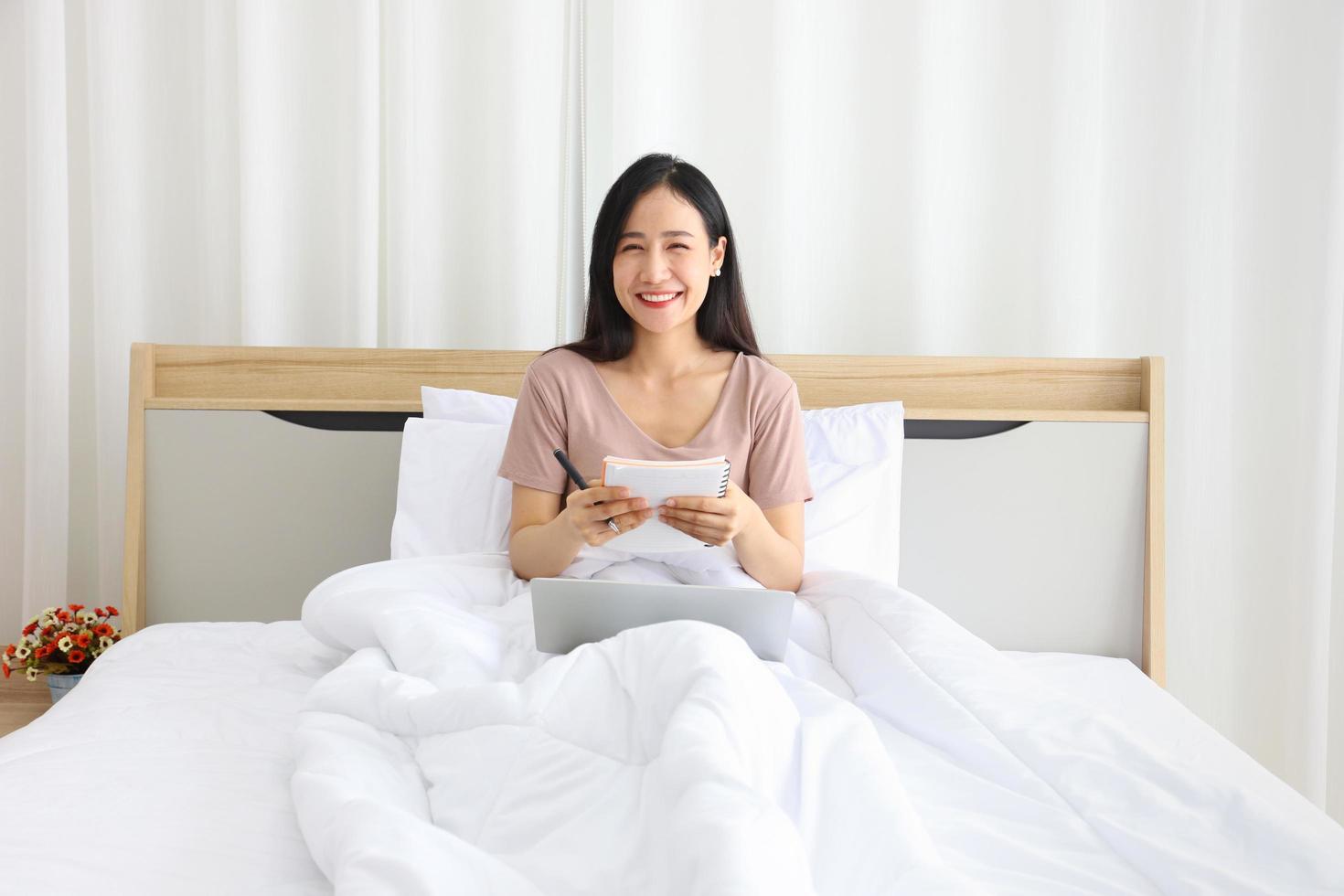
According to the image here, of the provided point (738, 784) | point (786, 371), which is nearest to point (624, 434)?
point (786, 371)

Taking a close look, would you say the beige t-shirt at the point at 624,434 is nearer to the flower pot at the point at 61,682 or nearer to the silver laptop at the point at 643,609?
the silver laptop at the point at 643,609

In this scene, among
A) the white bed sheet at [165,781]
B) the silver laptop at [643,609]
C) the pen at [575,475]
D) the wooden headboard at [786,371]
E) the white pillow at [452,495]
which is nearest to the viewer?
the white bed sheet at [165,781]

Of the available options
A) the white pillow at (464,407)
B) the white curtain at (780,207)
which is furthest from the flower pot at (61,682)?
the white pillow at (464,407)

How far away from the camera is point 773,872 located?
62 centimetres

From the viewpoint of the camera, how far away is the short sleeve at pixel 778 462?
5.45 feet

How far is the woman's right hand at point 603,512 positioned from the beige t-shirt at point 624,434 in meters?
0.25

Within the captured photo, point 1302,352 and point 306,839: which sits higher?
point 1302,352

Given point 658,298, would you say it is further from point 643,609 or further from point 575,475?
point 643,609

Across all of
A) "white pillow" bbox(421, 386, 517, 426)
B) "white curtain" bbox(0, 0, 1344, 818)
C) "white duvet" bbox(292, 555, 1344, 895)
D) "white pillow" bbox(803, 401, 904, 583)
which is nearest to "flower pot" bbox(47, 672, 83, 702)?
"white curtain" bbox(0, 0, 1344, 818)

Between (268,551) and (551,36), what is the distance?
1.27m

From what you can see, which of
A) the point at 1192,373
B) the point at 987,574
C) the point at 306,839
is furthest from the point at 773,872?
the point at 1192,373

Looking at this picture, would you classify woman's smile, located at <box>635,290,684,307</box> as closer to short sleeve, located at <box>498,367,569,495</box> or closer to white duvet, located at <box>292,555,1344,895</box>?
short sleeve, located at <box>498,367,569,495</box>

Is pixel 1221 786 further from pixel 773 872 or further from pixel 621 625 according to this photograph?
pixel 621 625

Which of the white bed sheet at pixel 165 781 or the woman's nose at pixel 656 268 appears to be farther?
the woman's nose at pixel 656 268
